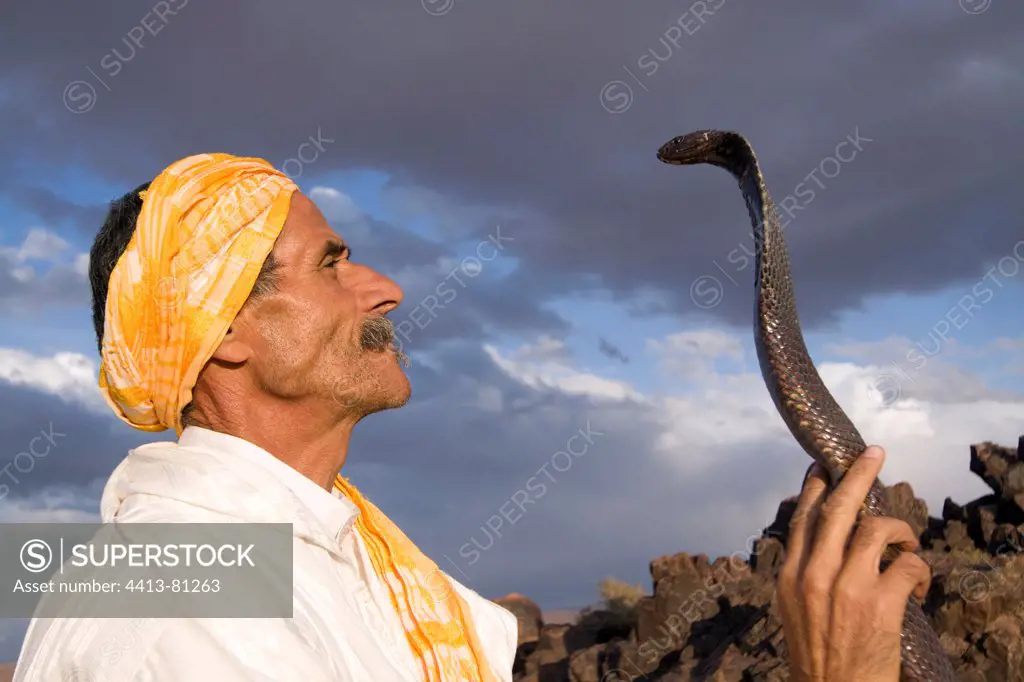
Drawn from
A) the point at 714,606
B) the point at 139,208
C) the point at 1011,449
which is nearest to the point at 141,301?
the point at 139,208

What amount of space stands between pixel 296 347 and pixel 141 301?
0.52 m

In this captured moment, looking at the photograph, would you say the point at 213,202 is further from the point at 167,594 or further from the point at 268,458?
the point at 167,594

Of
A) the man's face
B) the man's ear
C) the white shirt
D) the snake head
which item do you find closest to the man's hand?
the white shirt

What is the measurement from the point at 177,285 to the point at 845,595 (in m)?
2.23

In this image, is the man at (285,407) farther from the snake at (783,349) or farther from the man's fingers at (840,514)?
the snake at (783,349)

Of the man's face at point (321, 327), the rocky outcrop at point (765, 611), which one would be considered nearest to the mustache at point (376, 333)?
the man's face at point (321, 327)

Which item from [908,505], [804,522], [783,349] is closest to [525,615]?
[908,505]

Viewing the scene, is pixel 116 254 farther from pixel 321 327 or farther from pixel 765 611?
pixel 765 611

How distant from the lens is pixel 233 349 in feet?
11.1

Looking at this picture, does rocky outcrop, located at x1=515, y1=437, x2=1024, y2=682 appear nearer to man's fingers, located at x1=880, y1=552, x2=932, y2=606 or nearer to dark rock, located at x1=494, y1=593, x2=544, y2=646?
dark rock, located at x1=494, y1=593, x2=544, y2=646

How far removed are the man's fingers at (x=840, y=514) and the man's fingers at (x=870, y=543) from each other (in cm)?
3

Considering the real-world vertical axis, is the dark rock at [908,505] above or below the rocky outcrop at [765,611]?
above

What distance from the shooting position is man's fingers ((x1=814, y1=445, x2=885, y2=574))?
258 cm

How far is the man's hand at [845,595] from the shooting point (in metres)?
2.55
